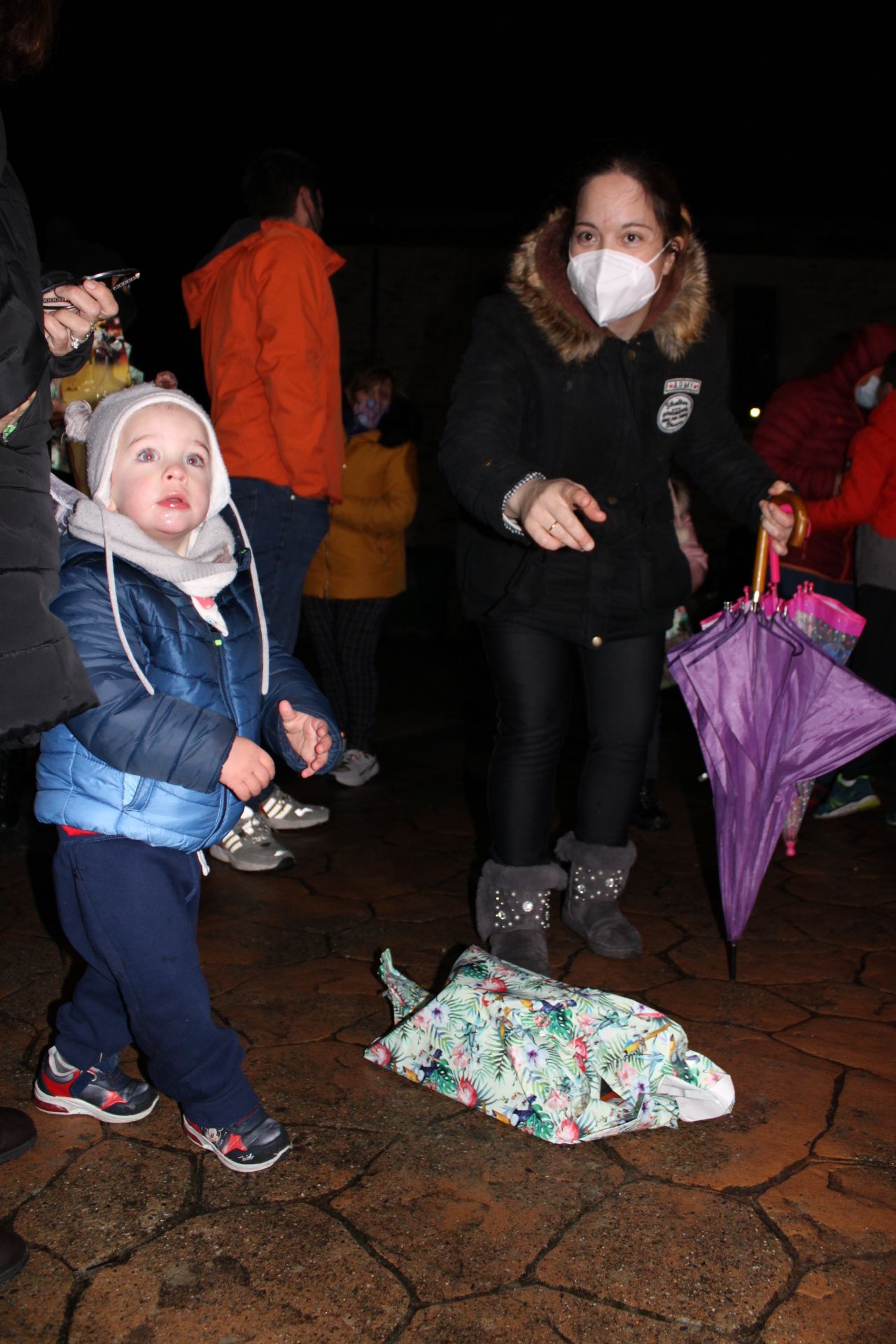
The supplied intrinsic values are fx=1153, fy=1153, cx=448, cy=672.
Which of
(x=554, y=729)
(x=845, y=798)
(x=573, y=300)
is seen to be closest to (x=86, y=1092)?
(x=554, y=729)

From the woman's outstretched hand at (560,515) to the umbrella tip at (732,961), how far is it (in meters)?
1.19

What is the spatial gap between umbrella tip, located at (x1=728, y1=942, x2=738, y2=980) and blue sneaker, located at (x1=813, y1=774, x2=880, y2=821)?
5.96 feet

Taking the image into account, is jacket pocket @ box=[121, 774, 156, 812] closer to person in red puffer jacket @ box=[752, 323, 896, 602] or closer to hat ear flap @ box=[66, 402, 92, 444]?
hat ear flap @ box=[66, 402, 92, 444]

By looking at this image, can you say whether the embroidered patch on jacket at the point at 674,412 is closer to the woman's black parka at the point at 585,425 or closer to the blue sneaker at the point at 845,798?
the woman's black parka at the point at 585,425

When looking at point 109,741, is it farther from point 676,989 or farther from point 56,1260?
point 676,989

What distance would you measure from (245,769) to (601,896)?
1341 millimetres

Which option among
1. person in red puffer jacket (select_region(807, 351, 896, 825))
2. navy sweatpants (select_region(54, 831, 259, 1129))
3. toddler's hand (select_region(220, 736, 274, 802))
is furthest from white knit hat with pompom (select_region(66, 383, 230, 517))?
person in red puffer jacket (select_region(807, 351, 896, 825))

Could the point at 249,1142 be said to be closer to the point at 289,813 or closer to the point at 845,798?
the point at 289,813

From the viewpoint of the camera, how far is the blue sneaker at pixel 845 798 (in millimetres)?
4570

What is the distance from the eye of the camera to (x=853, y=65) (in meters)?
14.4

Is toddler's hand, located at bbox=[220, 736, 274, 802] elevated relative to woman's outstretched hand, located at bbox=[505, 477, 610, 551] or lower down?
lower down

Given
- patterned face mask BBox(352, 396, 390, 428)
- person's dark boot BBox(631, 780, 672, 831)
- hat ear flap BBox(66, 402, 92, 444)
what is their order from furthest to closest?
patterned face mask BBox(352, 396, 390, 428), person's dark boot BBox(631, 780, 672, 831), hat ear flap BBox(66, 402, 92, 444)

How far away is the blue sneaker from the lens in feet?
15.0

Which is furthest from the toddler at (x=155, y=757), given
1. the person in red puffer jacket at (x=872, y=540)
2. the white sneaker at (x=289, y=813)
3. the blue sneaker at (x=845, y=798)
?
the blue sneaker at (x=845, y=798)
